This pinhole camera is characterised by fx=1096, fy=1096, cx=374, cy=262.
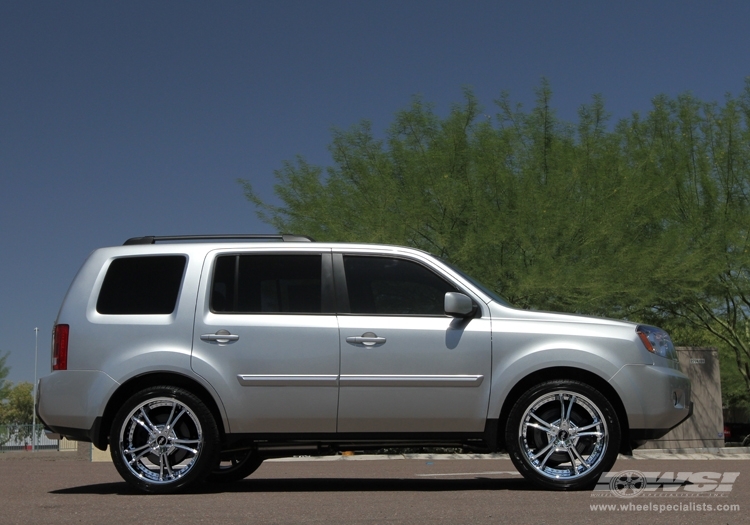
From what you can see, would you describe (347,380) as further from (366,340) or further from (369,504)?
(369,504)

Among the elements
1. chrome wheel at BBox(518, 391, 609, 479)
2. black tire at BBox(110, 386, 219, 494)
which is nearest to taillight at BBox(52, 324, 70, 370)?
black tire at BBox(110, 386, 219, 494)

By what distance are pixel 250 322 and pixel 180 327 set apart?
0.56m

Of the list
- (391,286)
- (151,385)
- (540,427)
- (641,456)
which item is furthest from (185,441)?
(641,456)

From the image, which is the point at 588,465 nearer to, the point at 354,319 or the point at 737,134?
the point at 354,319

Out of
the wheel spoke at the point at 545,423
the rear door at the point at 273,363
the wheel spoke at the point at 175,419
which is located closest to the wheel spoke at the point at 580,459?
the wheel spoke at the point at 545,423

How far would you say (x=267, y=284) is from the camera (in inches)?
346

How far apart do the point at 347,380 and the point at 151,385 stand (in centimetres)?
156

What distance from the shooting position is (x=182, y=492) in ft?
27.7

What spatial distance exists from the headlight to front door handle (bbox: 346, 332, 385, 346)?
201 cm

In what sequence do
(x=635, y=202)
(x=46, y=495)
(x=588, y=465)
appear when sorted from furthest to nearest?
(x=635, y=202), (x=46, y=495), (x=588, y=465)

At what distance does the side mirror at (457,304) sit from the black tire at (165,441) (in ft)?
6.61

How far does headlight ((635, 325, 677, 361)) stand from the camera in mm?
8523

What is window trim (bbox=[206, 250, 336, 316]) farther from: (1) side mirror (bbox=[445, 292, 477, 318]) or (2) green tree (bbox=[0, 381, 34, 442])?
(2) green tree (bbox=[0, 381, 34, 442])

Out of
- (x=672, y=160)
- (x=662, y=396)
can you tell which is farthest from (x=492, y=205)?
(x=662, y=396)
